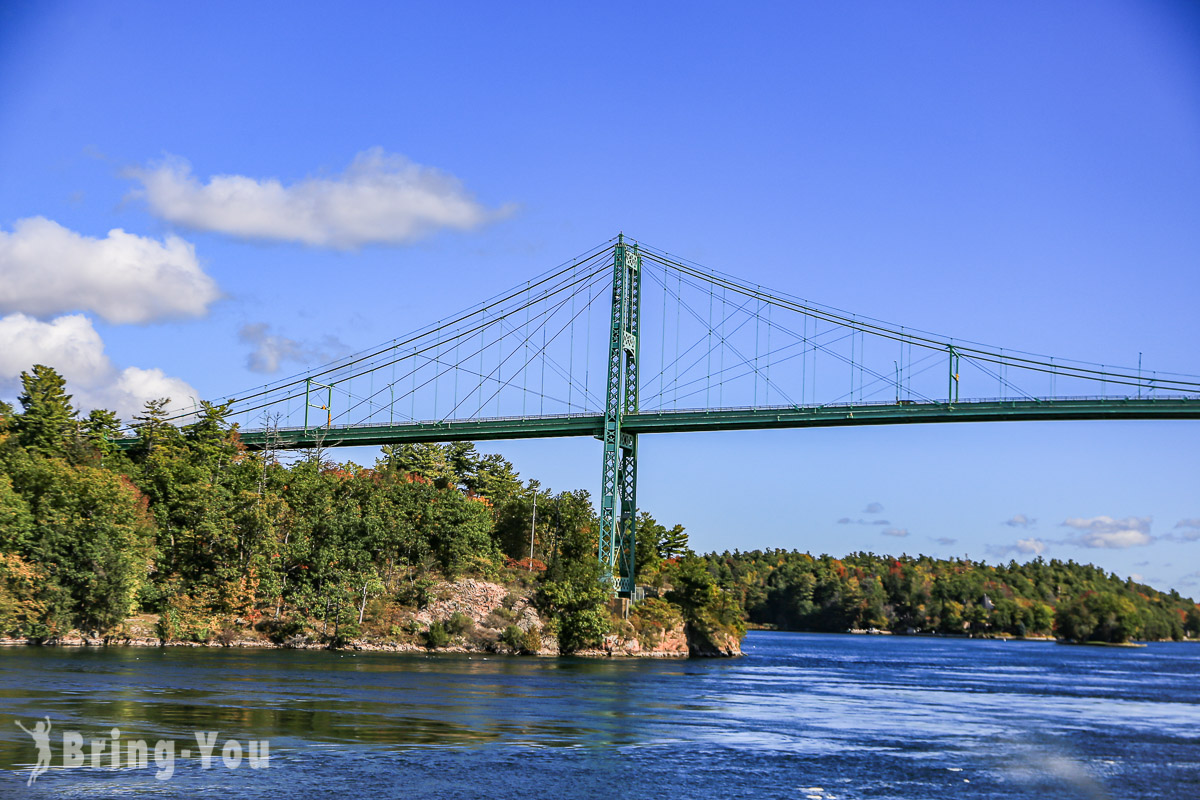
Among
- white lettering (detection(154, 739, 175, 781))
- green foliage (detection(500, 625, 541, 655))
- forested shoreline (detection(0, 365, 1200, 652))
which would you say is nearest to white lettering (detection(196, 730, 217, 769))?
white lettering (detection(154, 739, 175, 781))

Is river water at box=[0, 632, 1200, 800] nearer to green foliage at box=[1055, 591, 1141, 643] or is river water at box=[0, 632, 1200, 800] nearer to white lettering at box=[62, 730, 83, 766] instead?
white lettering at box=[62, 730, 83, 766]

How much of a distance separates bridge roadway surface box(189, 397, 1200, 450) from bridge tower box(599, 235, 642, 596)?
1368 millimetres

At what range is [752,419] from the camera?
Answer: 80.4m

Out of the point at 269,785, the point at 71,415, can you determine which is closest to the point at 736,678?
the point at 269,785

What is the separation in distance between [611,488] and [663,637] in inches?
494

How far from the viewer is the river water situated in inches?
1061

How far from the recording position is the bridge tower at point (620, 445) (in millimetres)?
81125

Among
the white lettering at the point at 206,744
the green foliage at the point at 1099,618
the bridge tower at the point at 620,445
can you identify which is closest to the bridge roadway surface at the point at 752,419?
the bridge tower at the point at 620,445

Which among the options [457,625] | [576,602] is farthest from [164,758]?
[576,602]

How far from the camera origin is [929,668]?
88.7 metres

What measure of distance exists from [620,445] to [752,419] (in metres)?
9.92

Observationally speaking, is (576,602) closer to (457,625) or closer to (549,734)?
(457,625)

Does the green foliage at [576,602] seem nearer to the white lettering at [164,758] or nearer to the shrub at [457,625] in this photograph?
the shrub at [457,625]

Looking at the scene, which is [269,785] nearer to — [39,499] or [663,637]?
[39,499]
